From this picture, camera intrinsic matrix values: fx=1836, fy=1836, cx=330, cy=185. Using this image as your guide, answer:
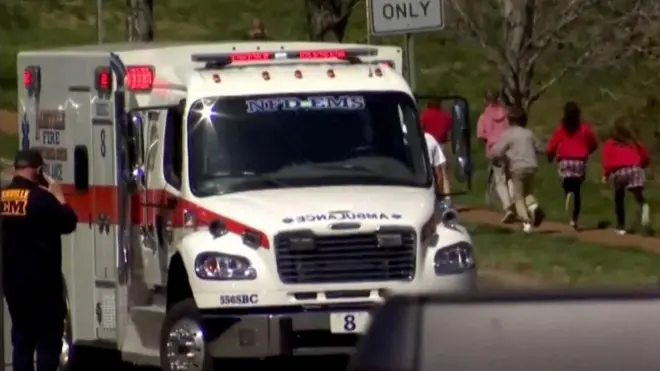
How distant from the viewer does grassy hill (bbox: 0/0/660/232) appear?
131ft

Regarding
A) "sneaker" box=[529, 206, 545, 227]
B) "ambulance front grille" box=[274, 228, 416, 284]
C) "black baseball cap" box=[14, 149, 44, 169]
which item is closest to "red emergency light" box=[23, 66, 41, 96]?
"black baseball cap" box=[14, 149, 44, 169]

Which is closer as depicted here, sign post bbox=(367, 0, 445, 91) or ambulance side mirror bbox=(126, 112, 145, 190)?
ambulance side mirror bbox=(126, 112, 145, 190)

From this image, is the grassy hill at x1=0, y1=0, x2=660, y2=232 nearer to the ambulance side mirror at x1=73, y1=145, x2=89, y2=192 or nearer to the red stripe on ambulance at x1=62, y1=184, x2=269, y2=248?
the red stripe on ambulance at x1=62, y1=184, x2=269, y2=248

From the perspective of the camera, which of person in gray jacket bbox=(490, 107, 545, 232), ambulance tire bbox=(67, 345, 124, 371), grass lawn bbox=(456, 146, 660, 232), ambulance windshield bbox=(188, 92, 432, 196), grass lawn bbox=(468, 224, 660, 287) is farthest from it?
grass lawn bbox=(456, 146, 660, 232)

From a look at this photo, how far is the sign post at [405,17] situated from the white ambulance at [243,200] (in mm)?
1219

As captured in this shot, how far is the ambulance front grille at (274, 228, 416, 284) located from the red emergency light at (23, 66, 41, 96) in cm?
397

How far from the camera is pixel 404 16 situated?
1577 cm

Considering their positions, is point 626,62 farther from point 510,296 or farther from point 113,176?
point 510,296

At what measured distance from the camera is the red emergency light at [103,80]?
1415 centimetres

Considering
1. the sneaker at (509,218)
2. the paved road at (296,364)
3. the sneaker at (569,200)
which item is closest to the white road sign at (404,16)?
the paved road at (296,364)

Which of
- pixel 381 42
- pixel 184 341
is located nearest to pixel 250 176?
pixel 184 341

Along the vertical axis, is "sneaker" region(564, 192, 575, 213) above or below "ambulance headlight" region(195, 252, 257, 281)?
below

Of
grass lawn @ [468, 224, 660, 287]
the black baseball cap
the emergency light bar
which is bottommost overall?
grass lawn @ [468, 224, 660, 287]

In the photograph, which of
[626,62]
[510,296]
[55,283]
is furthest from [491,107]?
[510,296]
